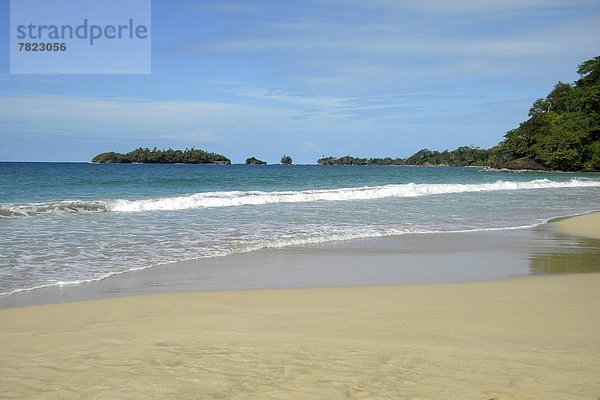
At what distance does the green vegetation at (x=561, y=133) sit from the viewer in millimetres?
71250

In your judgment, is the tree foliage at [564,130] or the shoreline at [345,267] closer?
the shoreline at [345,267]

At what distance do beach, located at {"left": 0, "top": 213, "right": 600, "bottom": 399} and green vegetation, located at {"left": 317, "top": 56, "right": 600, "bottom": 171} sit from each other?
238 feet

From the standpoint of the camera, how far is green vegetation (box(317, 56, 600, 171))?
71.2 metres

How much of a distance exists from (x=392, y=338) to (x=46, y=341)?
9.13ft

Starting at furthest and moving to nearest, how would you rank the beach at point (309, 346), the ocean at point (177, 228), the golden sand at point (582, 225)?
the golden sand at point (582, 225), the ocean at point (177, 228), the beach at point (309, 346)

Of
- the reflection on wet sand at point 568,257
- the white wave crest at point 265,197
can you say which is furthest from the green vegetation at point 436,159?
the reflection on wet sand at point 568,257

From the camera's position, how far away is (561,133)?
7181 centimetres

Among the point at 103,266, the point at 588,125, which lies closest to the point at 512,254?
the point at 103,266

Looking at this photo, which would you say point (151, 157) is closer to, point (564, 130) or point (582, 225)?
point (564, 130)

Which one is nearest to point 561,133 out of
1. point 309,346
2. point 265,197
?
point 265,197

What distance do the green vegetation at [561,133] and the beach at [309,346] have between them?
238 feet

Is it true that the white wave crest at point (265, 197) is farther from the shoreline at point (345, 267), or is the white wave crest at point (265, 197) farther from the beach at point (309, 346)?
the beach at point (309, 346)

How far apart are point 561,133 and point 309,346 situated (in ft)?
251

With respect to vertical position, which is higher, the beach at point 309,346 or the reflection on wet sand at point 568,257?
the beach at point 309,346
